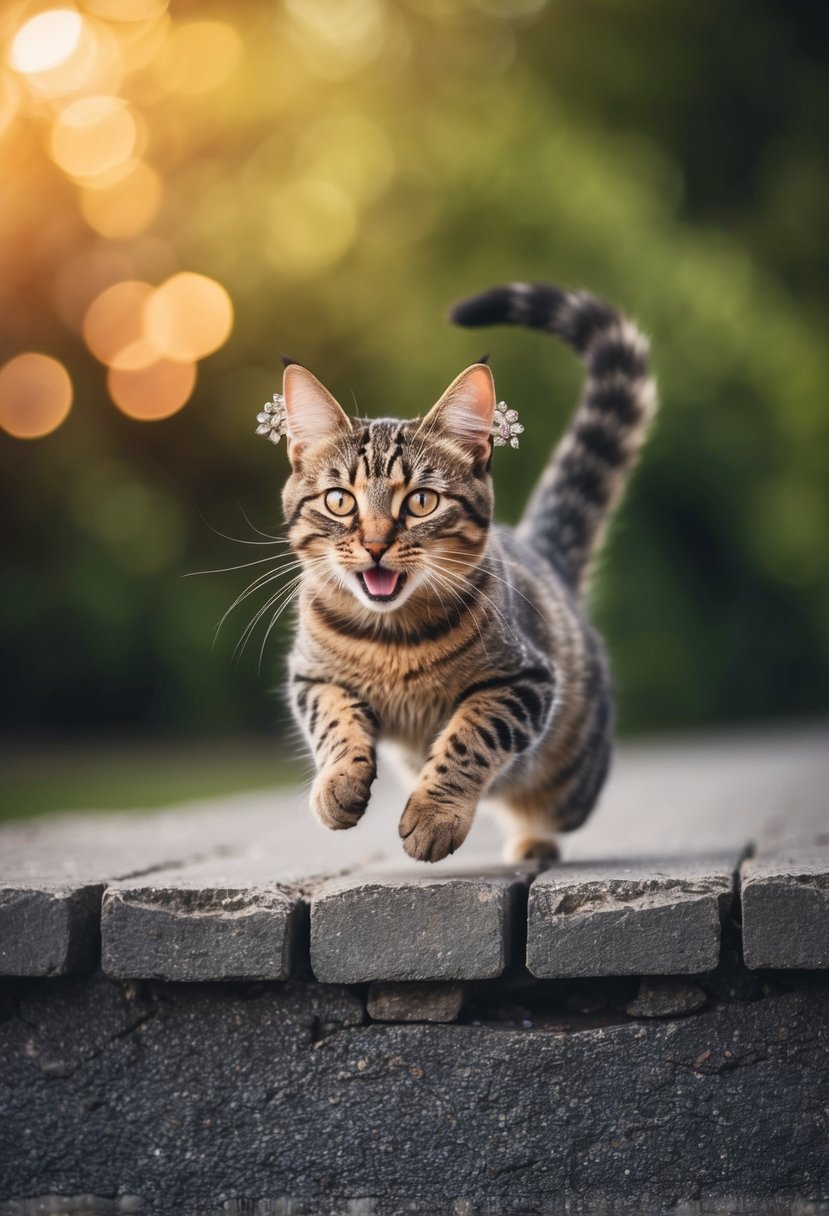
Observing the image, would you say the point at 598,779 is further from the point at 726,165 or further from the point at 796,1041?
the point at 726,165

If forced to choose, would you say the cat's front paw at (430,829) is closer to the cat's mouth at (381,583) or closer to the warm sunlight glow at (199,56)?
the cat's mouth at (381,583)

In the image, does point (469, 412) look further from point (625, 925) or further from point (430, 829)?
point (625, 925)

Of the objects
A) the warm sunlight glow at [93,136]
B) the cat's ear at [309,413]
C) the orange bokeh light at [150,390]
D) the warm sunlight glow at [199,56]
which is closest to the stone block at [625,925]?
the cat's ear at [309,413]

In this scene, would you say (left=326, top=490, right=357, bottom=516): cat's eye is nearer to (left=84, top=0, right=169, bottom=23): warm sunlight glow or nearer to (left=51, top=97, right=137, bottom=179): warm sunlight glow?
(left=51, top=97, right=137, bottom=179): warm sunlight glow

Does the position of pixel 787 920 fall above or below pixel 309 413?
below

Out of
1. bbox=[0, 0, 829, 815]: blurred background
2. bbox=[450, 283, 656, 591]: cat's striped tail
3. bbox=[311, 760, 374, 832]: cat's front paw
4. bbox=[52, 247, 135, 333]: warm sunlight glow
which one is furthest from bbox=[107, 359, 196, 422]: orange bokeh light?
bbox=[311, 760, 374, 832]: cat's front paw

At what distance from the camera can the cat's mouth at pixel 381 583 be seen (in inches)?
97.5

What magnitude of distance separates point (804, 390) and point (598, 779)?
38.7 ft

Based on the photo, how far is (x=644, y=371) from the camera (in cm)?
357

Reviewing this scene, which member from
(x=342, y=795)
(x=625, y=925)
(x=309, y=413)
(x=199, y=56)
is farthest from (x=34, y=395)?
(x=625, y=925)

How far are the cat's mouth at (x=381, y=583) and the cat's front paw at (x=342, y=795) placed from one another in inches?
12.1

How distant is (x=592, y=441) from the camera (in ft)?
11.8

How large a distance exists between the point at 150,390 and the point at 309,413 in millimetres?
10628

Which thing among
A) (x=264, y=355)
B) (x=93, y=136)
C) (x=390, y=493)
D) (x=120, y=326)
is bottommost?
(x=390, y=493)
